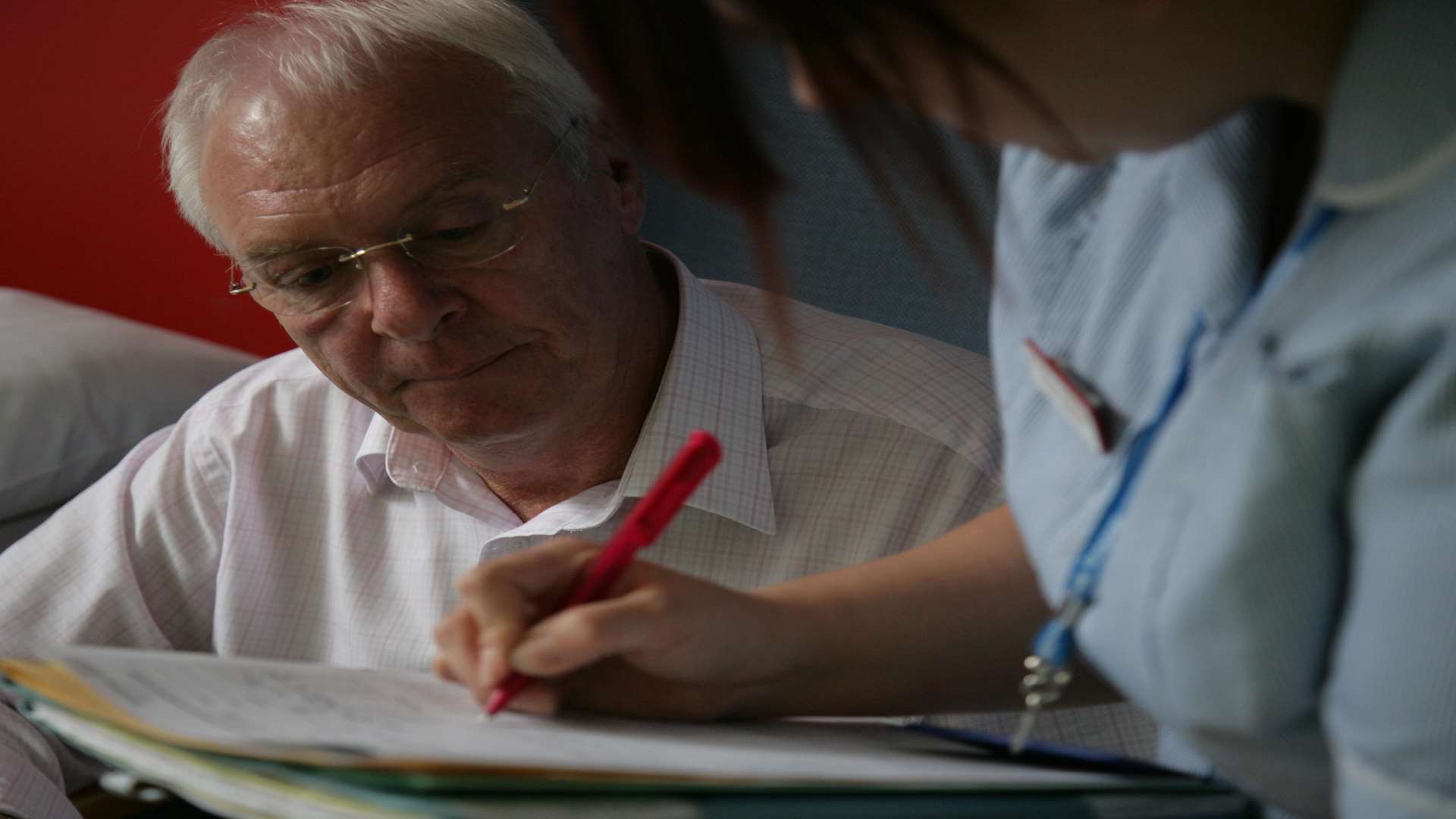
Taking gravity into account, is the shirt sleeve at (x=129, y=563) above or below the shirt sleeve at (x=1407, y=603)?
below

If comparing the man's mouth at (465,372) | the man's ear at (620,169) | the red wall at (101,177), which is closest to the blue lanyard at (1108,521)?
the man's mouth at (465,372)

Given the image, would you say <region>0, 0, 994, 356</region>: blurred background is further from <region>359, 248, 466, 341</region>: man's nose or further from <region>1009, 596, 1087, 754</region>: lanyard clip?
<region>1009, 596, 1087, 754</region>: lanyard clip

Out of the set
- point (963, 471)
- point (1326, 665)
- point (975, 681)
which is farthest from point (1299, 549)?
point (963, 471)

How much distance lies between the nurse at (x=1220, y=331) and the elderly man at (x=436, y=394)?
2.10 feet

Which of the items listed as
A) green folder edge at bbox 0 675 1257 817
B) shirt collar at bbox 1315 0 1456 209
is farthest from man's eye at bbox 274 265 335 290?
shirt collar at bbox 1315 0 1456 209

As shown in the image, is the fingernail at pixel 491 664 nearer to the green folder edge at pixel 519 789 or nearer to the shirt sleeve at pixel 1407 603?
the green folder edge at pixel 519 789

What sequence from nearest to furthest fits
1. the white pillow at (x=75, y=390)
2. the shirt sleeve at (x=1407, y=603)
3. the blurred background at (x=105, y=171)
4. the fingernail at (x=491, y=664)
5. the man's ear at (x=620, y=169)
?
the shirt sleeve at (x=1407, y=603)
the fingernail at (x=491, y=664)
the man's ear at (x=620, y=169)
the white pillow at (x=75, y=390)
the blurred background at (x=105, y=171)

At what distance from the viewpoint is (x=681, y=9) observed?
548mm

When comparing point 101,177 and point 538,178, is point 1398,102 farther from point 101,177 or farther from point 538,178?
point 101,177

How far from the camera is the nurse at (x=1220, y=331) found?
0.47 metres

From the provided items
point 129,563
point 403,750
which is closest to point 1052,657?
point 403,750

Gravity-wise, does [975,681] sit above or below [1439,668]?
below

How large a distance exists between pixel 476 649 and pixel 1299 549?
416 millimetres

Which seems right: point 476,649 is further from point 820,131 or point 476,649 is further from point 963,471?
point 820,131
